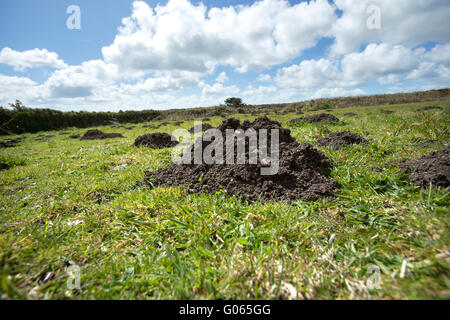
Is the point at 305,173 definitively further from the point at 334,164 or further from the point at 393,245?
the point at 393,245

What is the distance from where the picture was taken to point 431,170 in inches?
97.9

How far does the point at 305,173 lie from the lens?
10.2 feet

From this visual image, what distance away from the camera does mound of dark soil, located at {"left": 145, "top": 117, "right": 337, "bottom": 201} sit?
2.86 m

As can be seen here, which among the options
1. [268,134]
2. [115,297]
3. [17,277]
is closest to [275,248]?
[115,297]

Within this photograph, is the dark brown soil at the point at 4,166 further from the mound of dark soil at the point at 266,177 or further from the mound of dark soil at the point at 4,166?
the mound of dark soil at the point at 266,177

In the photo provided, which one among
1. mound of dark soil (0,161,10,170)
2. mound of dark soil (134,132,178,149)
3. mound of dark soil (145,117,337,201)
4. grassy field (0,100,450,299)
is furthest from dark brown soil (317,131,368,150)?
mound of dark soil (0,161,10,170)

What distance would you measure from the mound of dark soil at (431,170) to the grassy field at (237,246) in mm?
148

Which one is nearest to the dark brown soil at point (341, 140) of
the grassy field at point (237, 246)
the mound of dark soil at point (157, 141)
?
the grassy field at point (237, 246)

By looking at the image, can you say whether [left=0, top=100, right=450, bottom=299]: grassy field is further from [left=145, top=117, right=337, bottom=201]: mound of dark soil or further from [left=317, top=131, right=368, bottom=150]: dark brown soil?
[left=317, top=131, right=368, bottom=150]: dark brown soil

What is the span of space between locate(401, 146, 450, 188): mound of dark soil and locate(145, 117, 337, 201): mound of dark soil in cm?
97

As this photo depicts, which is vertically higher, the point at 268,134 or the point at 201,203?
the point at 268,134

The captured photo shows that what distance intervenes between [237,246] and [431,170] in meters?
2.67

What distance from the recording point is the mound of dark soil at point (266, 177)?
2.86 metres
